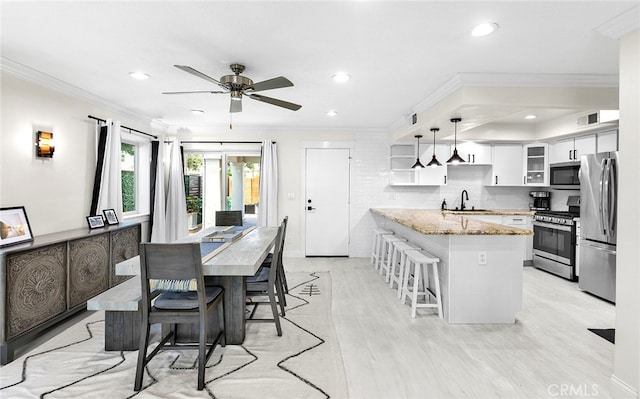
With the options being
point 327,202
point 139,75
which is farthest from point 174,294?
point 327,202

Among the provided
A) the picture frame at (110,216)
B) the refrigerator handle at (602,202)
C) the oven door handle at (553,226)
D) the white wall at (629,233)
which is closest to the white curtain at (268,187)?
the picture frame at (110,216)

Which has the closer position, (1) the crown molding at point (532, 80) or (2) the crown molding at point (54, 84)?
(2) the crown molding at point (54, 84)

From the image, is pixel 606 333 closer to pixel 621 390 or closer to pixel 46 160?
pixel 621 390

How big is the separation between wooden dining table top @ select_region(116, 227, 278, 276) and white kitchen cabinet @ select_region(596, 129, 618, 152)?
14.6 feet

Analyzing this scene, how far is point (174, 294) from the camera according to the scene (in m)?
2.29

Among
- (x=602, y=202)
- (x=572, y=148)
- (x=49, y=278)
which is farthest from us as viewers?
(x=572, y=148)

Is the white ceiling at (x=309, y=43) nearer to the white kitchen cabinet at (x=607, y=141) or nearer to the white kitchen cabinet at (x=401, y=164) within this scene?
the white kitchen cabinet at (x=607, y=141)

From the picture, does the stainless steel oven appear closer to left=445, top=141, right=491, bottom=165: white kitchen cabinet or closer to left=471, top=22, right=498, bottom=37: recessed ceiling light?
left=445, top=141, right=491, bottom=165: white kitchen cabinet

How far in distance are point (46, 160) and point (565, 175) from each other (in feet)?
21.8

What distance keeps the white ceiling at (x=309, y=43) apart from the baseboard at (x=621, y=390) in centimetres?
224

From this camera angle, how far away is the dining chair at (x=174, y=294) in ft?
6.56

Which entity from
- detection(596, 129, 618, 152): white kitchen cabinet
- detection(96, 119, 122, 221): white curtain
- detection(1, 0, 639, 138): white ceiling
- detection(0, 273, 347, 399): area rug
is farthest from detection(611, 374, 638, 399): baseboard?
detection(96, 119, 122, 221): white curtain

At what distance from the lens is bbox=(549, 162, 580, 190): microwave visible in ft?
15.6

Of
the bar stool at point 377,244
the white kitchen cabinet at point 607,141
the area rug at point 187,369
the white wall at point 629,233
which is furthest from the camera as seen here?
the bar stool at point 377,244
